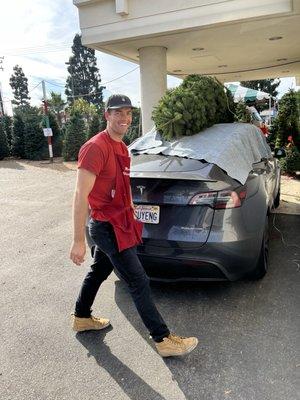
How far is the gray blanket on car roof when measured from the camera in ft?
11.3

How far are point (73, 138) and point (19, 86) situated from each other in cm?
6484

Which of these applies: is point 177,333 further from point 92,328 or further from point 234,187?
point 234,187

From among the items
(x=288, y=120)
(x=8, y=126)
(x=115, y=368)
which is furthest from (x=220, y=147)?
(x=8, y=126)

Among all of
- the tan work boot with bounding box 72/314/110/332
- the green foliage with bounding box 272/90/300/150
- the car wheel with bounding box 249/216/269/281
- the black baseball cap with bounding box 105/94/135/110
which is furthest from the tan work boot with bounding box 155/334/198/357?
the green foliage with bounding box 272/90/300/150

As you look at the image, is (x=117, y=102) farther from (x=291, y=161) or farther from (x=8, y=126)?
(x=8, y=126)

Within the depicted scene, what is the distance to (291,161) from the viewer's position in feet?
32.0

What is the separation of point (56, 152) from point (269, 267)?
15322 mm

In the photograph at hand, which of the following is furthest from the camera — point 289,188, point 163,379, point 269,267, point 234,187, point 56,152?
point 56,152

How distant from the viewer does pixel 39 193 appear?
9.20 meters

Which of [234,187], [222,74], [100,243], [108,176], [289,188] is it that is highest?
[222,74]

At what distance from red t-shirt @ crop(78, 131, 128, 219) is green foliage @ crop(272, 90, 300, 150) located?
957 cm

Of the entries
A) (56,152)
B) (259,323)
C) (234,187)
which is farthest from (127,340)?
(56,152)

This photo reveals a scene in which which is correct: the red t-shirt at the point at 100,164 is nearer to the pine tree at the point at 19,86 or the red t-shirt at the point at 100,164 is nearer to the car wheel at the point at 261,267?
the car wheel at the point at 261,267

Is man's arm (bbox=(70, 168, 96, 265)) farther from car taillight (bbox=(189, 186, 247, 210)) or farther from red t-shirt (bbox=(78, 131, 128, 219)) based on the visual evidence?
car taillight (bbox=(189, 186, 247, 210))
